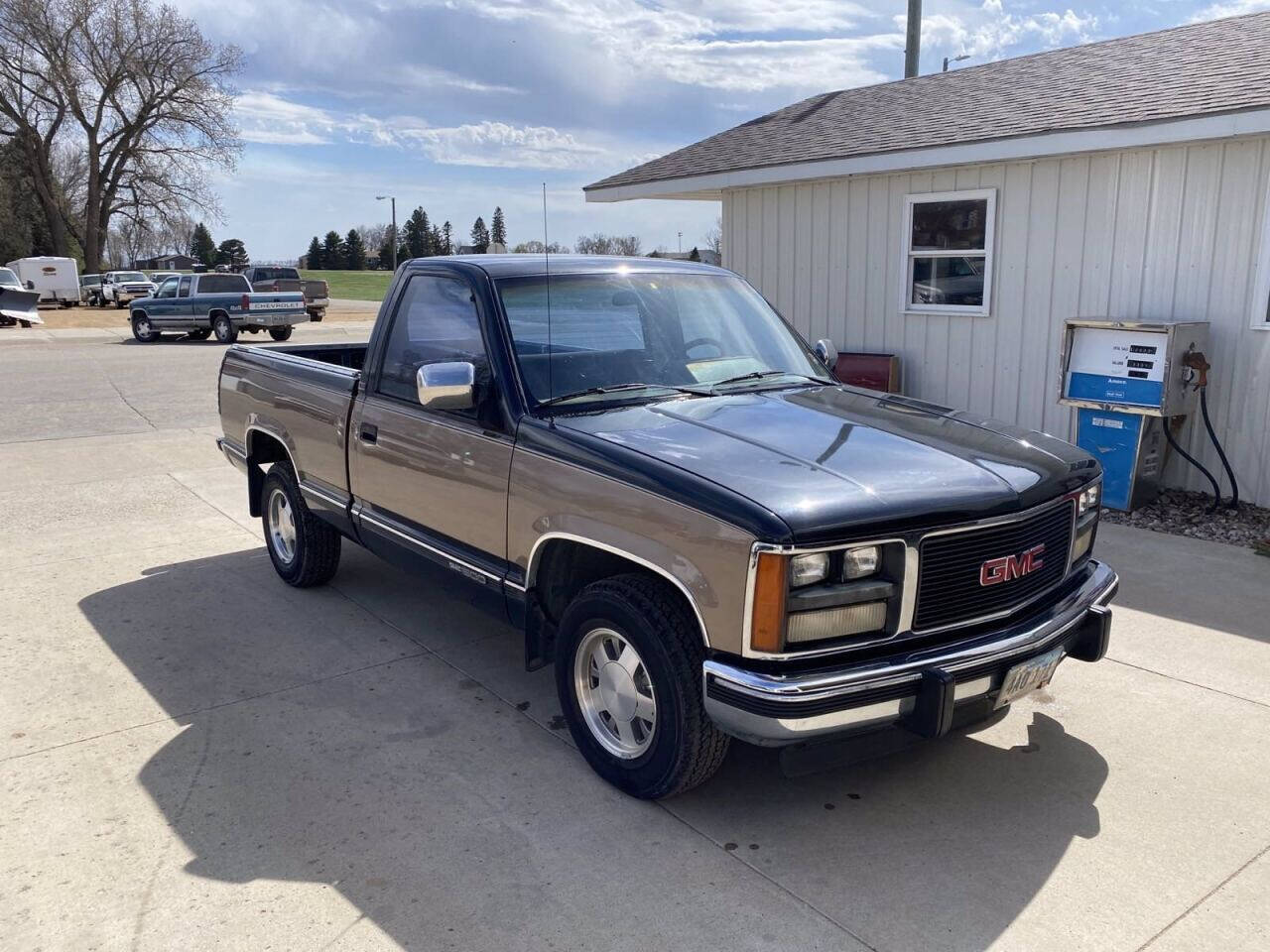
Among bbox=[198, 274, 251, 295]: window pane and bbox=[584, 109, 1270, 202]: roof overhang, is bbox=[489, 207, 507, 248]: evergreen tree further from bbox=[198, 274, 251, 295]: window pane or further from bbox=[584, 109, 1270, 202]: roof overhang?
bbox=[198, 274, 251, 295]: window pane

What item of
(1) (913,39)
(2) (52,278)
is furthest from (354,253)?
(1) (913,39)

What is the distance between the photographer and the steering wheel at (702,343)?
4.52 meters

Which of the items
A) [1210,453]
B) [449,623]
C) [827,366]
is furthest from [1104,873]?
[1210,453]

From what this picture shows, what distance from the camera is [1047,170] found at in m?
8.74

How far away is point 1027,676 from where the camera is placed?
3.38 m

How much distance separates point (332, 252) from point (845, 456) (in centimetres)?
8478

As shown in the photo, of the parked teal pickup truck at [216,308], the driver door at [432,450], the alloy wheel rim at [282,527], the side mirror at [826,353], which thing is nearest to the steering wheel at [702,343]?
the side mirror at [826,353]

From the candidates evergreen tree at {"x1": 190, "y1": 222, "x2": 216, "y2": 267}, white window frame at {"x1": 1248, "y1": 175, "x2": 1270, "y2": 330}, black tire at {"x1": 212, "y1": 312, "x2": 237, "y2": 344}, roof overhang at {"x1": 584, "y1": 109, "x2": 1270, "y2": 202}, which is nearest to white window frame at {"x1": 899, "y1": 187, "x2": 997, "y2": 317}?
roof overhang at {"x1": 584, "y1": 109, "x2": 1270, "y2": 202}

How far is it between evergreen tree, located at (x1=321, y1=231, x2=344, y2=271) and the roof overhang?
7417cm

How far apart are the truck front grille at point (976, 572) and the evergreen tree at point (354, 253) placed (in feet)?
265

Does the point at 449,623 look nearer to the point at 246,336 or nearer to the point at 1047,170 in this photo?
the point at 1047,170

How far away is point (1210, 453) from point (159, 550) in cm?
785

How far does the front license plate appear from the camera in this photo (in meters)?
3.31

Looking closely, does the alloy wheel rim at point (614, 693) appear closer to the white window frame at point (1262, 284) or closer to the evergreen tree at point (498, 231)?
the evergreen tree at point (498, 231)
